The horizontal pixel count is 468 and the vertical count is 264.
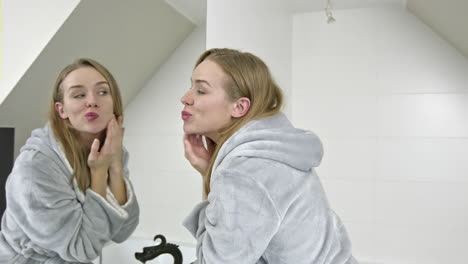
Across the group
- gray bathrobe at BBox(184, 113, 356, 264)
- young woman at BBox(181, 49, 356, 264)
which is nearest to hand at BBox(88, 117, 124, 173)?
young woman at BBox(181, 49, 356, 264)

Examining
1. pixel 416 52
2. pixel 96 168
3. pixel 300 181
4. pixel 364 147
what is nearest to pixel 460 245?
pixel 364 147

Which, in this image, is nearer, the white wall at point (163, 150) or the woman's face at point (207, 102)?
the woman's face at point (207, 102)

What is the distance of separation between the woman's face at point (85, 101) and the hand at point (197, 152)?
240mm

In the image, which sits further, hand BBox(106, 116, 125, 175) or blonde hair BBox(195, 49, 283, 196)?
hand BBox(106, 116, 125, 175)

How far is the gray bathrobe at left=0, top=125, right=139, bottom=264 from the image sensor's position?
101 cm

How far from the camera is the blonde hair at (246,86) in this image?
0.93 meters

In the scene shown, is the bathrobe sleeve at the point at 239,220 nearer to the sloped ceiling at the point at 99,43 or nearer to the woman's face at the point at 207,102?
the woman's face at the point at 207,102

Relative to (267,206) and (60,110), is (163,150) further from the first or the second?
(267,206)

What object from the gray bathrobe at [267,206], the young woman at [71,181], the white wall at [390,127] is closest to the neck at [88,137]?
the young woman at [71,181]

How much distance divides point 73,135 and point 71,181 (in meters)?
0.12

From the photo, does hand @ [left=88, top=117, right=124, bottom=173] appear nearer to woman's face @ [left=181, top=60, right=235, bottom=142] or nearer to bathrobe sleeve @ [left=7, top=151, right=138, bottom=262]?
bathrobe sleeve @ [left=7, top=151, right=138, bottom=262]

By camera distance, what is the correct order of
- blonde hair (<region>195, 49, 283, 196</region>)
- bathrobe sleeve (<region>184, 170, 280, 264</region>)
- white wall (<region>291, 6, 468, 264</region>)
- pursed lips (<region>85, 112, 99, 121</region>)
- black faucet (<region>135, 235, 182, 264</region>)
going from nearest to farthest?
1. bathrobe sleeve (<region>184, 170, 280, 264</region>)
2. blonde hair (<region>195, 49, 283, 196</region>)
3. pursed lips (<region>85, 112, 99, 121</region>)
4. black faucet (<region>135, 235, 182, 264</region>)
5. white wall (<region>291, 6, 468, 264</region>)

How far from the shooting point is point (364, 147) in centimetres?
204

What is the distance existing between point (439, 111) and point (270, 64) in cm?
81
